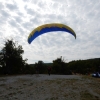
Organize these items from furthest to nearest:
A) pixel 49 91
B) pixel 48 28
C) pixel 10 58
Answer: pixel 10 58 < pixel 48 28 < pixel 49 91

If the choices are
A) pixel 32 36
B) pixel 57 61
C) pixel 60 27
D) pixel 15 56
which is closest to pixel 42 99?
pixel 32 36

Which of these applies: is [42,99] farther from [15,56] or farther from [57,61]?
[57,61]

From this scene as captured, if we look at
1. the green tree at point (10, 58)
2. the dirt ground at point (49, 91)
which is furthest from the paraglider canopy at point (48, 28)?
the green tree at point (10, 58)

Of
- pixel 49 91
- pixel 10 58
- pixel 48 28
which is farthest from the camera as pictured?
pixel 10 58

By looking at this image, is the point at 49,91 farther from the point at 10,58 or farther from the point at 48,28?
the point at 10,58

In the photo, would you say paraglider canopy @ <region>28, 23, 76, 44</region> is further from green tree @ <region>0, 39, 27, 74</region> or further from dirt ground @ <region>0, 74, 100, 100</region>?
green tree @ <region>0, 39, 27, 74</region>

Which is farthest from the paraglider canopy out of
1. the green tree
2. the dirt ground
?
the green tree

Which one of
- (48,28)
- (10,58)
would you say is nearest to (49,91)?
(48,28)

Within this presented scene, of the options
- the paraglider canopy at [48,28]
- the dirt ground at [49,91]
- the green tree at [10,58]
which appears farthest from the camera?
the green tree at [10,58]

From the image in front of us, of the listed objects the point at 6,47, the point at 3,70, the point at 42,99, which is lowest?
the point at 42,99

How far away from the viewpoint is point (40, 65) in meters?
81.2

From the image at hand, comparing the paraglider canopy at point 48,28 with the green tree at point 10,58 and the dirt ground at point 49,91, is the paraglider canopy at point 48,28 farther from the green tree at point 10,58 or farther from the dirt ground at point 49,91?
the green tree at point 10,58

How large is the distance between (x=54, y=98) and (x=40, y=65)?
7129 centimetres

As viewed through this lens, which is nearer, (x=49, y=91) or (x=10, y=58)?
(x=49, y=91)
